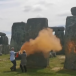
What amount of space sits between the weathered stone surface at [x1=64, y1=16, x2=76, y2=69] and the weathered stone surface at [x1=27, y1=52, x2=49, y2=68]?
2127mm

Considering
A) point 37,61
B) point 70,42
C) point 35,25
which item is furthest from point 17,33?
point 70,42

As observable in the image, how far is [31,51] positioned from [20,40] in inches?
684

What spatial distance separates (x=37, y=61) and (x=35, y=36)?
221 centimetres

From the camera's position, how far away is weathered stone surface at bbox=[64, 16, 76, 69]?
17.4 metres

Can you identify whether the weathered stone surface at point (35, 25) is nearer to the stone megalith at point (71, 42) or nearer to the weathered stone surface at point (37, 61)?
the weathered stone surface at point (37, 61)

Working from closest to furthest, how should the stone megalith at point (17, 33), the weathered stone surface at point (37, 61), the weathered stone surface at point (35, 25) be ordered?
1. the weathered stone surface at point (37, 61)
2. the weathered stone surface at point (35, 25)
3. the stone megalith at point (17, 33)

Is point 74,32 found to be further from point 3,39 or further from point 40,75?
point 3,39

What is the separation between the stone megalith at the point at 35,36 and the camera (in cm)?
1888

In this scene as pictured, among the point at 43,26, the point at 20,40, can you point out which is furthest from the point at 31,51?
the point at 20,40

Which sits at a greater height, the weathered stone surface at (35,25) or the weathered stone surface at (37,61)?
the weathered stone surface at (35,25)

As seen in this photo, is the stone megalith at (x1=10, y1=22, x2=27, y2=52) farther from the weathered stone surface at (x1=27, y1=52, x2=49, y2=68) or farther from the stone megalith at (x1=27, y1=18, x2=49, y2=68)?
the weathered stone surface at (x1=27, y1=52, x2=49, y2=68)

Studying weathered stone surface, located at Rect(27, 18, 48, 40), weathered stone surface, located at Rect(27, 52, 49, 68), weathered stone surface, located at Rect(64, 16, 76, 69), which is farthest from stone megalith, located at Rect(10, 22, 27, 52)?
weathered stone surface, located at Rect(64, 16, 76, 69)

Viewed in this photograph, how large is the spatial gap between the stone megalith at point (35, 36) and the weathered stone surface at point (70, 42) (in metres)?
2.25

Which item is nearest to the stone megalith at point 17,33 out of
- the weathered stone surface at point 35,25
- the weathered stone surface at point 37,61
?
the weathered stone surface at point 35,25
